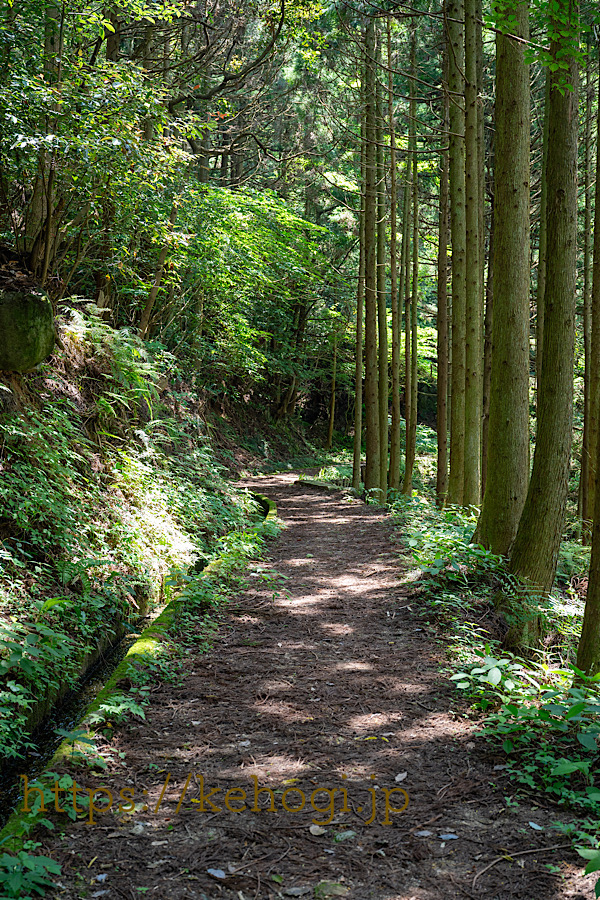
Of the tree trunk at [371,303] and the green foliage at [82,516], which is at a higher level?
the tree trunk at [371,303]

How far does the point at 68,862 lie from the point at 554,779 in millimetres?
2204

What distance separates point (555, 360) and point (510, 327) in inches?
50.1

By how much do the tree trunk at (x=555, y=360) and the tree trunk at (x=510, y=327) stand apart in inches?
29.9

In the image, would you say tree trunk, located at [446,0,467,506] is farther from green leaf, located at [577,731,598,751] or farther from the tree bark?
green leaf, located at [577,731,598,751]

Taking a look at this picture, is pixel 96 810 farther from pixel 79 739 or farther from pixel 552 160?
pixel 552 160

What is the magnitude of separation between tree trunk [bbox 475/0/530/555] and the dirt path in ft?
5.17

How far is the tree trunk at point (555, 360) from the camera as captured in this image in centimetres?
443

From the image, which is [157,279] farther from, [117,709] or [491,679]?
[491,679]

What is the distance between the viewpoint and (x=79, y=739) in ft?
Result: 10.4

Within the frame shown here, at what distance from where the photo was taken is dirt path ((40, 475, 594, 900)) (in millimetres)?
2354

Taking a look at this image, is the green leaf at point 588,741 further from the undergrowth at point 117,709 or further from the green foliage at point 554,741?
the undergrowth at point 117,709

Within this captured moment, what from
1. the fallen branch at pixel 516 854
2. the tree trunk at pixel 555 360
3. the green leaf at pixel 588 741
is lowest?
the fallen branch at pixel 516 854

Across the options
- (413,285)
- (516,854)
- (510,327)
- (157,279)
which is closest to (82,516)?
(510,327)

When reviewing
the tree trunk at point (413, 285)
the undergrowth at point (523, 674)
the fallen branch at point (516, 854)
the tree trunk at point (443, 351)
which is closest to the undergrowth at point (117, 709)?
the fallen branch at point (516, 854)
